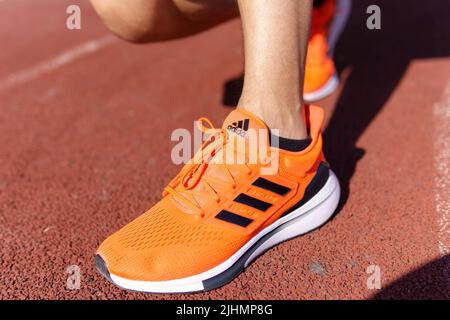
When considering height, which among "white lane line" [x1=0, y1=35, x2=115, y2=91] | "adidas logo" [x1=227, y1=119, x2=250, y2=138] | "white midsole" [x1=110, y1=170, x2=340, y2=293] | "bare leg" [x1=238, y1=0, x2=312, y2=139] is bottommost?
"white lane line" [x1=0, y1=35, x2=115, y2=91]

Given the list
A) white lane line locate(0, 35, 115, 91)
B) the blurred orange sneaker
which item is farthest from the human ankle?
white lane line locate(0, 35, 115, 91)

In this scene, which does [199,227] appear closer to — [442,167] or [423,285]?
[423,285]

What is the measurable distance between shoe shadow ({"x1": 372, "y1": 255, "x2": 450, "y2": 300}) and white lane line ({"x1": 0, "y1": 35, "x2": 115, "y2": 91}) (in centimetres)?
196

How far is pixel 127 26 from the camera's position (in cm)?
159

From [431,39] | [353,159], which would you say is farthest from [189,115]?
[431,39]

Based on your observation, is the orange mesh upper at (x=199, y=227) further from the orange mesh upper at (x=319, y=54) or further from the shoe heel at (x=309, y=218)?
the orange mesh upper at (x=319, y=54)

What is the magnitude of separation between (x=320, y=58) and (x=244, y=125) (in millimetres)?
953

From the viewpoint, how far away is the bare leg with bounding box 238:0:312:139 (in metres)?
1.15

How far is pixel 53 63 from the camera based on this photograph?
2555 mm

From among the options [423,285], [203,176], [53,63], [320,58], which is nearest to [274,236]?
[203,176]

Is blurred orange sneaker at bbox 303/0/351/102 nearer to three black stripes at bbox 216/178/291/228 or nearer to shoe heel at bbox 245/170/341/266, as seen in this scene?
shoe heel at bbox 245/170/341/266

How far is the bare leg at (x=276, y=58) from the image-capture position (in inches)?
45.4

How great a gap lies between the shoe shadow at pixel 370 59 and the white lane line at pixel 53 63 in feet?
3.01
